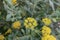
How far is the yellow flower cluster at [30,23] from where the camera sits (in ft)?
6.05

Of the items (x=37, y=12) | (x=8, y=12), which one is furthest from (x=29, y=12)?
(x=8, y=12)

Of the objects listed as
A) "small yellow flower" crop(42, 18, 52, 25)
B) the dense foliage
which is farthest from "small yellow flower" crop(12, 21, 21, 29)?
"small yellow flower" crop(42, 18, 52, 25)

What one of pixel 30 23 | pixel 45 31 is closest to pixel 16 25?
pixel 30 23

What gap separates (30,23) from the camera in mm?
1851

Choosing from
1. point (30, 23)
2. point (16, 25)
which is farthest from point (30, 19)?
point (16, 25)

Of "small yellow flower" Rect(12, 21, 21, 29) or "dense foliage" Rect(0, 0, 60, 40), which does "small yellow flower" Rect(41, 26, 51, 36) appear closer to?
"dense foliage" Rect(0, 0, 60, 40)

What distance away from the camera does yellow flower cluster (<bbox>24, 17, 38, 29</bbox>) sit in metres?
1.84

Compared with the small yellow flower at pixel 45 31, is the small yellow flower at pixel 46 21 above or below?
above

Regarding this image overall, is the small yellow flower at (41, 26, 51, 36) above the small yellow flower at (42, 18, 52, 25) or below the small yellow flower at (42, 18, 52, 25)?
below

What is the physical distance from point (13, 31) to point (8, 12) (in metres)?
0.22

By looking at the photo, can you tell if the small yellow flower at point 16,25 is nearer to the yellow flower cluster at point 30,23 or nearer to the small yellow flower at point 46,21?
the yellow flower cluster at point 30,23

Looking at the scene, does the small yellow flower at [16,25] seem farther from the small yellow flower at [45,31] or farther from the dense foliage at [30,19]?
the small yellow flower at [45,31]

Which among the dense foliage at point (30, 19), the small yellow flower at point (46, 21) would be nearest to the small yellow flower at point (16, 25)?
the dense foliage at point (30, 19)

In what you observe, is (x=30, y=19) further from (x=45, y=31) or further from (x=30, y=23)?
(x=45, y=31)
